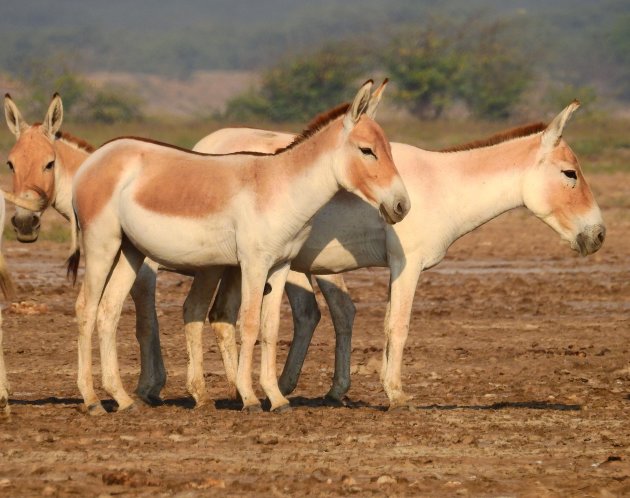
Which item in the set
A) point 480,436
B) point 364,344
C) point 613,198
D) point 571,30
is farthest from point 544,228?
point 571,30

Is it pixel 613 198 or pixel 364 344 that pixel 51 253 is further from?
pixel 613 198

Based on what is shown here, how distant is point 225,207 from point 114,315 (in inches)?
46.0

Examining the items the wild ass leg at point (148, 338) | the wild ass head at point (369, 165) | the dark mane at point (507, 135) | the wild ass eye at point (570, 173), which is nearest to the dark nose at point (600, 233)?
the wild ass eye at point (570, 173)

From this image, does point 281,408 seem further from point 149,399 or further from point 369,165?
point 369,165

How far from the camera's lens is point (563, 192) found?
402 inches

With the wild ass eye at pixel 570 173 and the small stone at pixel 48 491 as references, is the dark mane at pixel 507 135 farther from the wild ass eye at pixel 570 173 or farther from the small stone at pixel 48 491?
the small stone at pixel 48 491

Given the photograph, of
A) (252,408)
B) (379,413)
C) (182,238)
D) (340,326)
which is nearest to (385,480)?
(379,413)

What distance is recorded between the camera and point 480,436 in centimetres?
885

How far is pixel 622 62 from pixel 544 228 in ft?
354

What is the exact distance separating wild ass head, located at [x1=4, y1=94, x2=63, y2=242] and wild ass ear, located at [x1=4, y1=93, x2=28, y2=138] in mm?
56

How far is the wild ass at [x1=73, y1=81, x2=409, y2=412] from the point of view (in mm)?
9461

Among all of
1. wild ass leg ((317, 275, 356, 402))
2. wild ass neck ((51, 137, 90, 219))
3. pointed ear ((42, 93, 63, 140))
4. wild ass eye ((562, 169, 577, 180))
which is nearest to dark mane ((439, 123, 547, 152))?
wild ass eye ((562, 169, 577, 180))

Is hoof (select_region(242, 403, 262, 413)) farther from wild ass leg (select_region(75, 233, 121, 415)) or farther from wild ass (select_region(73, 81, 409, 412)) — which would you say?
wild ass leg (select_region(75, 233, 121, 415))

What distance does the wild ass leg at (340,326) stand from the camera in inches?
424
